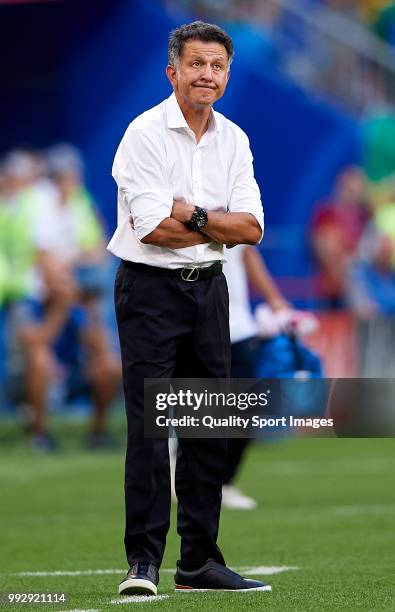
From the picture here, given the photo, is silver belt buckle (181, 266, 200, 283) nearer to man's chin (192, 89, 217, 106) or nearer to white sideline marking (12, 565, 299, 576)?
man's chin (192, 89, 217, 106)

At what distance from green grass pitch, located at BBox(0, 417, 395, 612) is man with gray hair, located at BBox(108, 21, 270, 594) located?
0.26m

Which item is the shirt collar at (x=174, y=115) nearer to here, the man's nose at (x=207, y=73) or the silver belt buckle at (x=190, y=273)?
the man's nose at (x=207, y=73)

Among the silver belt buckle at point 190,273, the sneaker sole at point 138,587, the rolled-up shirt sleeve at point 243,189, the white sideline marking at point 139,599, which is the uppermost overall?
the rolled-up shirt sleeve at point 243,189

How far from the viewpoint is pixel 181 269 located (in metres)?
6.60

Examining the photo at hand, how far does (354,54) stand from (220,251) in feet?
50.9

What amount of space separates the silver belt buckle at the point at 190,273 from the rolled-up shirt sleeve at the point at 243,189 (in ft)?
0.95

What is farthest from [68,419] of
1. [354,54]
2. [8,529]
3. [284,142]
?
[8,529]

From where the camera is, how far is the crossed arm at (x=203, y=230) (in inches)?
255

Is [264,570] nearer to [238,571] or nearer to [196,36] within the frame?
[238,571]

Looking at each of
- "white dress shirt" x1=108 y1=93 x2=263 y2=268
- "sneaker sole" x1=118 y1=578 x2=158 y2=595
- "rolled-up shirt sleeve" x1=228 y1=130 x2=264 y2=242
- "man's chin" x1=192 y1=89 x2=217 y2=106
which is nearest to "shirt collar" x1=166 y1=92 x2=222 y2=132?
"white dress shirt" x1=108 y1=93 x2=263 y2=268

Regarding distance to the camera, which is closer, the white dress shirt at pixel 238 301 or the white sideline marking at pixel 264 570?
the white sideline marking at pixel 264 570

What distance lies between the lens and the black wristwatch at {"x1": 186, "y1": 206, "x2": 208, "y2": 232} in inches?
256

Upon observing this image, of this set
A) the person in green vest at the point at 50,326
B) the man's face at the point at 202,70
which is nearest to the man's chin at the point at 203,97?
the man's face at the point at 202,70

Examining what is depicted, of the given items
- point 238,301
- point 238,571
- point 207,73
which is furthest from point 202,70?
point 238,301
